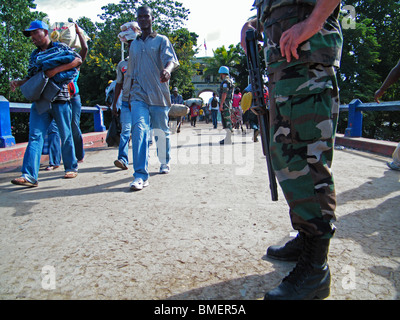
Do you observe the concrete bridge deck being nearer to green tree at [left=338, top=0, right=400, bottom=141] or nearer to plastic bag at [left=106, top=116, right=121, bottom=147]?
plastic bag at [left=106, top=116, right=121, bottom=147]

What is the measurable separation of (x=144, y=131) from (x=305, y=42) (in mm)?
2427

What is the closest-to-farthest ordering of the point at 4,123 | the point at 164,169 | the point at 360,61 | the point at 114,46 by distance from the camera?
the point at 164,169
the point at 4,123
the point at 114,46
the point at 360,61

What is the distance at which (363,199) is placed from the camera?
9.41 ft

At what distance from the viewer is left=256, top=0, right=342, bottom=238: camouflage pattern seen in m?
1.41

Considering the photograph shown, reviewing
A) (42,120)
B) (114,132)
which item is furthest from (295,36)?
(114,132)

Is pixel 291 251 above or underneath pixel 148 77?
underneath

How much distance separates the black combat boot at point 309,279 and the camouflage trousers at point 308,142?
8cm

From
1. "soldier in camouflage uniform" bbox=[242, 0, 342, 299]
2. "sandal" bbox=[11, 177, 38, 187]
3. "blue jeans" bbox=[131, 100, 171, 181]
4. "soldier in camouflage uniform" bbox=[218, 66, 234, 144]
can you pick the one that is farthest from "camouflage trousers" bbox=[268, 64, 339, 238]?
"soldier in camouflage uniform" bbox=[218, 66, 234, 144]

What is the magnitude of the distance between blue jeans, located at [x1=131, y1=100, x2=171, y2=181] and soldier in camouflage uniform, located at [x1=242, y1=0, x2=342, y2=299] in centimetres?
222

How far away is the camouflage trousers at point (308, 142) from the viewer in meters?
1.41

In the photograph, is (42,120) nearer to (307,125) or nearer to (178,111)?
(307,125)

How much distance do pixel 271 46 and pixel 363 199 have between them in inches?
80.5

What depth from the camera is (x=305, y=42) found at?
1405 mm

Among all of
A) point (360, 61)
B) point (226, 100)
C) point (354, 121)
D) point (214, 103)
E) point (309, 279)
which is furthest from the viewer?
point (360, 61)
